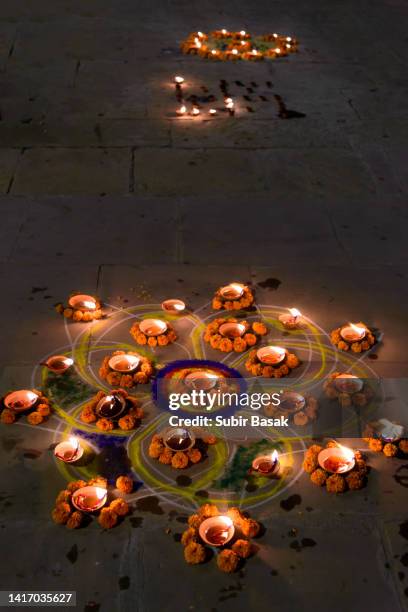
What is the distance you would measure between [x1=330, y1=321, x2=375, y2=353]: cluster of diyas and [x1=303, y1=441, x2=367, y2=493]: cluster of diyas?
1220 millimetres

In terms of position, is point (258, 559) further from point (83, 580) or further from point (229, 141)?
point (229, 141)

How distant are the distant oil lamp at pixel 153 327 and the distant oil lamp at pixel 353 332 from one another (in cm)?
175

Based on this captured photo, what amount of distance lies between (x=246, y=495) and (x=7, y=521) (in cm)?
172

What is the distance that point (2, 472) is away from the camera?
4.36 metres

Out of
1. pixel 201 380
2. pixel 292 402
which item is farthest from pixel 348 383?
pixel 201 380

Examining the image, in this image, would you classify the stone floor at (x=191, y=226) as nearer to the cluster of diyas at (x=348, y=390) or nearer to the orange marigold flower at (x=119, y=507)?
the orange marigold flower at (x=119, y=507)

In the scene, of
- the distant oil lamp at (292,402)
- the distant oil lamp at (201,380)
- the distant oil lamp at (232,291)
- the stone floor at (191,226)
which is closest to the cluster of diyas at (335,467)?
the stone floor at (191,226)

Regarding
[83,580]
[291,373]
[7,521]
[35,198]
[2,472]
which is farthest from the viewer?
[35,198]

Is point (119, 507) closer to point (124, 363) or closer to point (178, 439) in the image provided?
point (178, 439)

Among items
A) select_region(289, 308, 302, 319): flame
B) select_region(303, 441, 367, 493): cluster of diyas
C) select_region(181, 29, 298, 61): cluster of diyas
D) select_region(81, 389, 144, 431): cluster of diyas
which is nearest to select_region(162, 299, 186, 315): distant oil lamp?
select_region(289, 308, 302, 319): flame

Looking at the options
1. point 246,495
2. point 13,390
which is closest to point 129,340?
point 13,390

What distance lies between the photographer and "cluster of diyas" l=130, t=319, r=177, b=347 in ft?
18.0

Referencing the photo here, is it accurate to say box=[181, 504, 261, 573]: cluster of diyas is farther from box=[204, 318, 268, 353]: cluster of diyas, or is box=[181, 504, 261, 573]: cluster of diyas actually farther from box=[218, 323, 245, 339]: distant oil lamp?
box=[218, 323, 245, 339]: distant oil lamp

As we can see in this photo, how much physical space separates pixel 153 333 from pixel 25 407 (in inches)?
54.5
